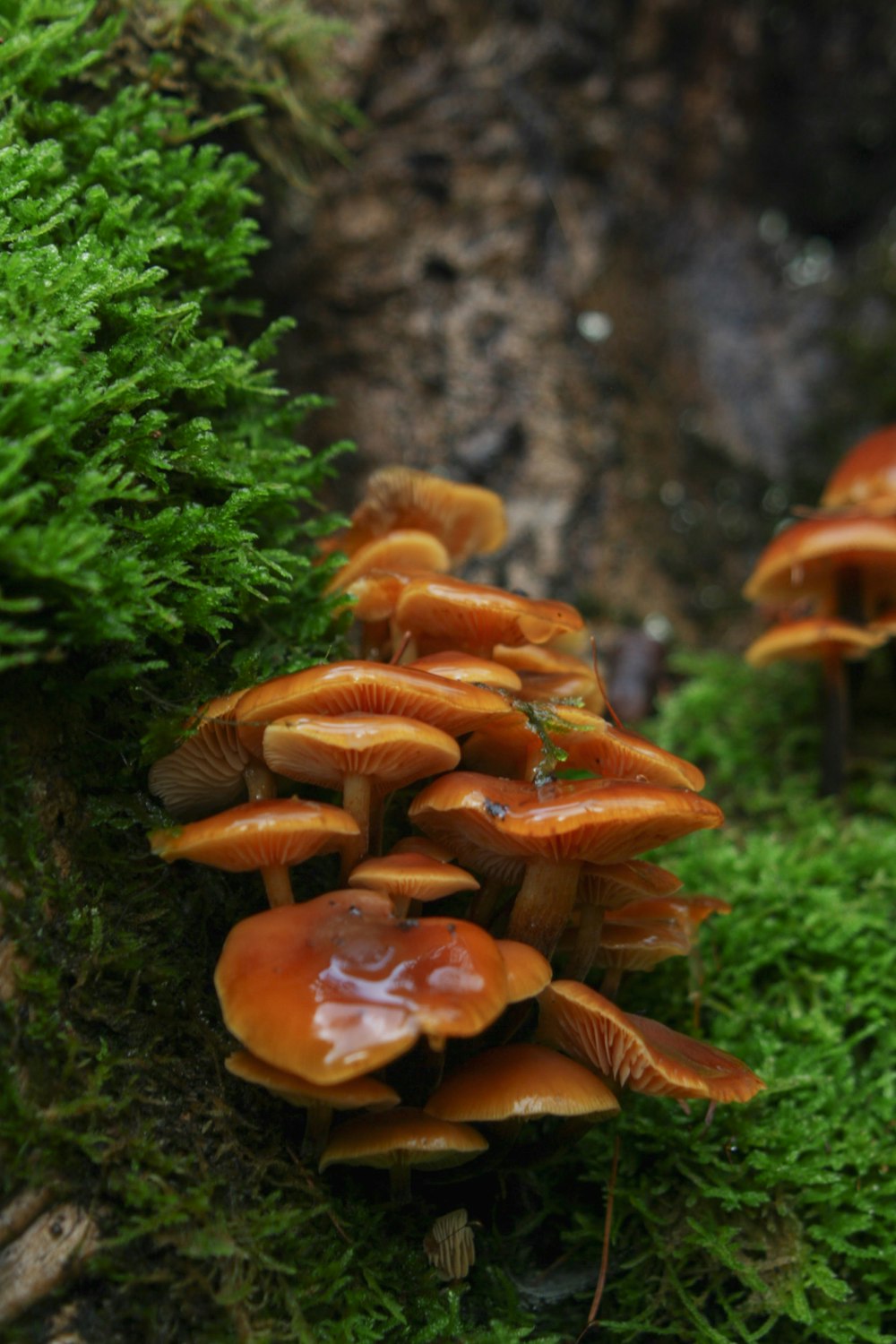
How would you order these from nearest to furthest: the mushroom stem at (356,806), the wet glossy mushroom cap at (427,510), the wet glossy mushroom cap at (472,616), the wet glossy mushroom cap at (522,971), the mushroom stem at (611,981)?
the wet glossy mushroom cap at (522,971) → the mushroom stem at (356,806) → the wet glossy mushroom cap at (472,616) → the mushroom stem at (611,981) → the wet glossy mushroom cap at (427,510)

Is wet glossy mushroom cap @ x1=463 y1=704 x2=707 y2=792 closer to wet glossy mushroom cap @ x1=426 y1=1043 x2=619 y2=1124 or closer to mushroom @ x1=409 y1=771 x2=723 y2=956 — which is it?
mushroom @ x1=409 y1=771 x2=723 y2=956

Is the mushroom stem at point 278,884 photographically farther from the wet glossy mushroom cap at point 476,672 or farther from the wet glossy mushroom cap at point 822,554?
the wet glossy mushroom cap at point 822,554

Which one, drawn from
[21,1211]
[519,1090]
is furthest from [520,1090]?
[21,1211]

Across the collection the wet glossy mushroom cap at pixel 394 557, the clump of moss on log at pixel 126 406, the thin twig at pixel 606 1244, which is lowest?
the thin twig at pixel 606 1244

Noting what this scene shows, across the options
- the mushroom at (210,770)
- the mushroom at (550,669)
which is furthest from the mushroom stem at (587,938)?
the mushroom at (210,770)

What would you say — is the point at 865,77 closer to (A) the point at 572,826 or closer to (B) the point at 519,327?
(B) the point at 519,327

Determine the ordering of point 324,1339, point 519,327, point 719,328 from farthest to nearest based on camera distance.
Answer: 1. point 719,328
2. point 519,327
3. point 324,1339

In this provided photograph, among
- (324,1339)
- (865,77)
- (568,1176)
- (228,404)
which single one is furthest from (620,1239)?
(865,77)
